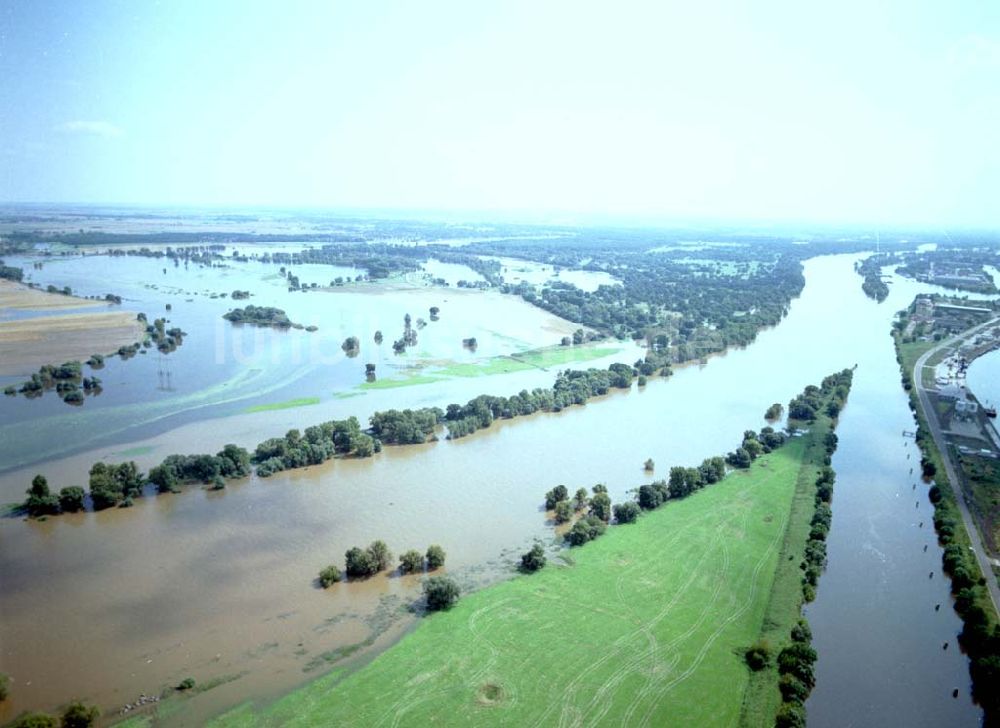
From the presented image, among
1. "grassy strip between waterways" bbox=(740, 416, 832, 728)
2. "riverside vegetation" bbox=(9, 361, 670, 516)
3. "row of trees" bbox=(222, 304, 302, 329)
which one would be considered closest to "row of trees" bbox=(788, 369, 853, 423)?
"grassy strip between waterways" bbox=(740, 416, 832, 728)

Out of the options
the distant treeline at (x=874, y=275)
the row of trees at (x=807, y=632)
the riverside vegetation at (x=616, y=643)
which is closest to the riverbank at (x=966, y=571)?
the row of trees at (x=807, y=632)

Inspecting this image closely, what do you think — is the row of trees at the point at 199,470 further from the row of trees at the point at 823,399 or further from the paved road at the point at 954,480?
the row of trees at the point at 823,399

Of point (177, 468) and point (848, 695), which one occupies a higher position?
point (177, 468)

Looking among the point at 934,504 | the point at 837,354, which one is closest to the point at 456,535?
Answer: the point at 934,504

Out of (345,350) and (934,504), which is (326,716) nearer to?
(934,504)

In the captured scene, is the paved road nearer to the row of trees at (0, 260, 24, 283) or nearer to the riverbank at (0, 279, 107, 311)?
the riverbank at (0, 279, 107, 311)
